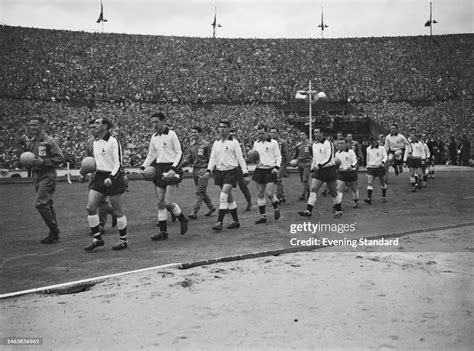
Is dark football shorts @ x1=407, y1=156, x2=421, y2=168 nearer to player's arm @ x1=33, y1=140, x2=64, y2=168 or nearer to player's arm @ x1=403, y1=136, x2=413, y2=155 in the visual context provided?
player's arm @ x1=403, y1=136, x2=413, y2=155

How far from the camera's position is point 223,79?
147 feet

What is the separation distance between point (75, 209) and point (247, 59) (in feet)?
118

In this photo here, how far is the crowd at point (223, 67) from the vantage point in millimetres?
41750

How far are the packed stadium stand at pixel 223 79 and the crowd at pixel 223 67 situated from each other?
87mm

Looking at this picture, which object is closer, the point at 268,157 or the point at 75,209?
the point at 268,157

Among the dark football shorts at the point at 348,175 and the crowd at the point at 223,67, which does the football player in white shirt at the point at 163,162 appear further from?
the crowd at the point at 223,67

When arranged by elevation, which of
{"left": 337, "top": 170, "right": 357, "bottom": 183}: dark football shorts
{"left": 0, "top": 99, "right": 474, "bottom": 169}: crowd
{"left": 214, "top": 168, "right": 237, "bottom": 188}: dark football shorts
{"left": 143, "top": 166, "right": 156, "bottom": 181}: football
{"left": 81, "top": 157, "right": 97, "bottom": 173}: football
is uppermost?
{"left": 0, "top": 99, "right": 474, "bottom": 169}: crowd

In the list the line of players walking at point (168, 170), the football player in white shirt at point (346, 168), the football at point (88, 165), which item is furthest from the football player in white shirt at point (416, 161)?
the football at point (88, 165)

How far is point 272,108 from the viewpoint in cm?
4206

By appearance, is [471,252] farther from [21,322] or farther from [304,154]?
[304,154]

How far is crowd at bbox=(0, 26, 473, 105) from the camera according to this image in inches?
1644

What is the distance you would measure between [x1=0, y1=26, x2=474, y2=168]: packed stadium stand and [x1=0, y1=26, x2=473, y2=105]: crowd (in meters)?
0.09

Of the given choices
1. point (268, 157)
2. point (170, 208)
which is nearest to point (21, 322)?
point (170, 208)

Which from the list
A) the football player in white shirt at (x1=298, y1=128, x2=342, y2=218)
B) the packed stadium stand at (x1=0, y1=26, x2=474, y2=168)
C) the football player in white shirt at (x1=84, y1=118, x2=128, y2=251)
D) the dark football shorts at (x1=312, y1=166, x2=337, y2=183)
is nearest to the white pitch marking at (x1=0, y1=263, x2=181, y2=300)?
the football player in white shirt at (x1=84, y1=118, x2=128, y2=251)
